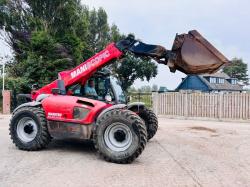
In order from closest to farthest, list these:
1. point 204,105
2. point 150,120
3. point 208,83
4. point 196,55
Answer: point 196,55 → point 150,120 → point 204,105 → point 208,83

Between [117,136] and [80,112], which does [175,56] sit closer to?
[117,136]

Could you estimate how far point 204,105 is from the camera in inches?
756

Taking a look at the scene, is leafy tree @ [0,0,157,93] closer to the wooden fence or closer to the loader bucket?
the wooden fence

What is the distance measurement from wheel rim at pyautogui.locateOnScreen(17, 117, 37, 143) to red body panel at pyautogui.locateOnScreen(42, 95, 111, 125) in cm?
49

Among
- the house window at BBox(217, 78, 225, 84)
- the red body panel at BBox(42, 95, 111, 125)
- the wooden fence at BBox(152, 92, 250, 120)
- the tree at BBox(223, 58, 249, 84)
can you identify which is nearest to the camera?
the red body panel at BBox(42, 95, 111, 125)

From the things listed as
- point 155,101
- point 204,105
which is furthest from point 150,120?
point 155,101

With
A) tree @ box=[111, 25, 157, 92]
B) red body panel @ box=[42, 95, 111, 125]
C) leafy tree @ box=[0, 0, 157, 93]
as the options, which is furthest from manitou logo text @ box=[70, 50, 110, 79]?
tree @ box=[111, 25, 157, 92]

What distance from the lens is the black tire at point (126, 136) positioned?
23.0 feet

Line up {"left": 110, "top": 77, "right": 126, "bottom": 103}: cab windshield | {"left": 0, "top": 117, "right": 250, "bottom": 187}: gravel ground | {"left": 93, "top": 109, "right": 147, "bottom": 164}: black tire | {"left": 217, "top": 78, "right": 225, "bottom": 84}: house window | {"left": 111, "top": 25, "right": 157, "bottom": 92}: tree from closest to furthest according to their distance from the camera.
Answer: {"left": 0, "top": 117, "right": 250, "bottom": 187}: gravel ground
{"left": 93, "top": 109, "right": 147, "bottom": 164}: black tire
{"left": 110, "top": 77, "right": 126, "bottom": 103}: cab windshield
{"left": 111, "top": 25, "right": 157, "bottom": 92}: tree
{"left": 217, "top": 78, "right": 225, "bottom": 84}: house window

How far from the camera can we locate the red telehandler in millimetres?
7199

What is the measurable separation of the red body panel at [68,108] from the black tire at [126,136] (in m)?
0.39

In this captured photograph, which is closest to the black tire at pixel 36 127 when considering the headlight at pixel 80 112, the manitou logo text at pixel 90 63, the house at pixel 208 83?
the headlight at pixel 80 112

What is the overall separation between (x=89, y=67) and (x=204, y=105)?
12.0 metres

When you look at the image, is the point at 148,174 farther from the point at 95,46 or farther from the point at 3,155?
the point at 95,46
